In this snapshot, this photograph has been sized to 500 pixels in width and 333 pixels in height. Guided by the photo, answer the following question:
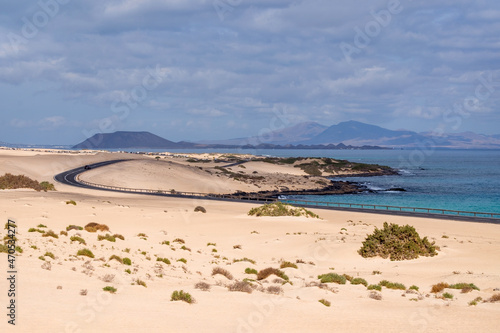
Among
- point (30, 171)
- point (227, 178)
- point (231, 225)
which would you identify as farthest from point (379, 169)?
point (231, 225)

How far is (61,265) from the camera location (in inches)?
756

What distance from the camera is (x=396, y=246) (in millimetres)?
30062

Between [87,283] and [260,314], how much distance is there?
6461mm

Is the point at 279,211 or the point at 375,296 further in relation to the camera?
the point at 279,211

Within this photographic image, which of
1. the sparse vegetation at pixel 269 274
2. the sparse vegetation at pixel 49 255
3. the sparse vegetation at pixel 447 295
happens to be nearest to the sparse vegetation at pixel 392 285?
the sparse vegetation at pixel 447 295

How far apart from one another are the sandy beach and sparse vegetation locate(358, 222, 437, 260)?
0.68 metres

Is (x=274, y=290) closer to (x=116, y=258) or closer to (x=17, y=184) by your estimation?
(x=116, y=258)

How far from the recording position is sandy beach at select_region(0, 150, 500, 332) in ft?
44.2

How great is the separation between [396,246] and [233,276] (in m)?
11.9

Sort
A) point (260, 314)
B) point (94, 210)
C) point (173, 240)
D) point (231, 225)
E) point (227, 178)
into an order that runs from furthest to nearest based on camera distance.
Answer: point (227, 178), point (94, 210), point (231, 225), point (173, 240), point (260, 314)

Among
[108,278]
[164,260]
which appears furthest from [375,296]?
[164,260]

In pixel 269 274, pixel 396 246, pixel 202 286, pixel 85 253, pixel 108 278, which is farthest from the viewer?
pixel 396 246

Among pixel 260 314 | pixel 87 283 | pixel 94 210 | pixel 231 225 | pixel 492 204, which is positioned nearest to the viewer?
pixel 260 314

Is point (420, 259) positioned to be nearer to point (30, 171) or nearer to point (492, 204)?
point (492, 204)
